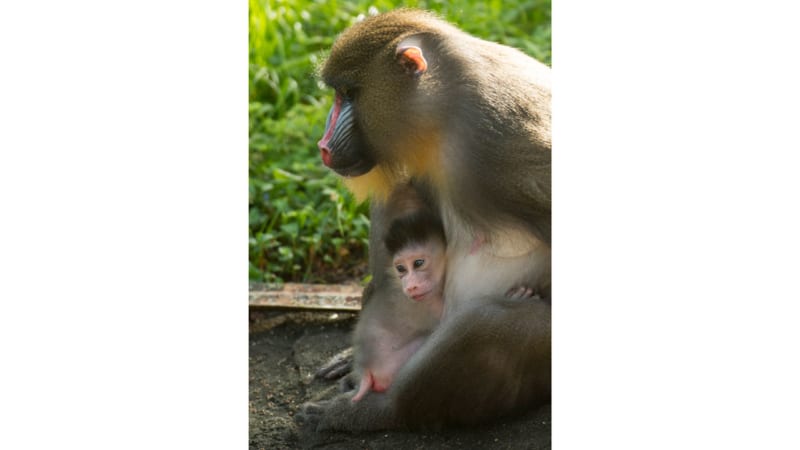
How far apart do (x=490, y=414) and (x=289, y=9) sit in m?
3.71

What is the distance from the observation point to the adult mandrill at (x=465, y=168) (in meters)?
3.36

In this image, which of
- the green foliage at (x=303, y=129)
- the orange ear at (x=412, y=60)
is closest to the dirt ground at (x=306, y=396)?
the green foliage at (x=303, y=129)

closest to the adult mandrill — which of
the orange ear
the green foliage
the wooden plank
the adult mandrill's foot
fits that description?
the orange ear

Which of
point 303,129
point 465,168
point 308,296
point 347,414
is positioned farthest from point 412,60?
point 303,129

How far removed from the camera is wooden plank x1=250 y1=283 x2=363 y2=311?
4.60 meters

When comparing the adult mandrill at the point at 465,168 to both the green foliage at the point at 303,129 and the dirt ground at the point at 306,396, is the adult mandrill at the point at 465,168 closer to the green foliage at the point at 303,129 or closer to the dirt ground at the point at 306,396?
the dirt ground at the point at 306,396

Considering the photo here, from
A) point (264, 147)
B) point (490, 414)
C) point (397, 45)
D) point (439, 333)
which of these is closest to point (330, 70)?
point (397, 45)

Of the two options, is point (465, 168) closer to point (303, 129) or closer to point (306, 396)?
point (306, 396)

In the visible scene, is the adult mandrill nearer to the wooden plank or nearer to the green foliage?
the wooden plank

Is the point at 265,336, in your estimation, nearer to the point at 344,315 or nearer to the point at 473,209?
the point at 344,315

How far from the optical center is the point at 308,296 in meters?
4.69

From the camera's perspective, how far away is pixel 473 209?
3.42 m

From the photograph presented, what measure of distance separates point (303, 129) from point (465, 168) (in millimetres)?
2656

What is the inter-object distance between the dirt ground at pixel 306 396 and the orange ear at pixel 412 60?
3.71 feet
